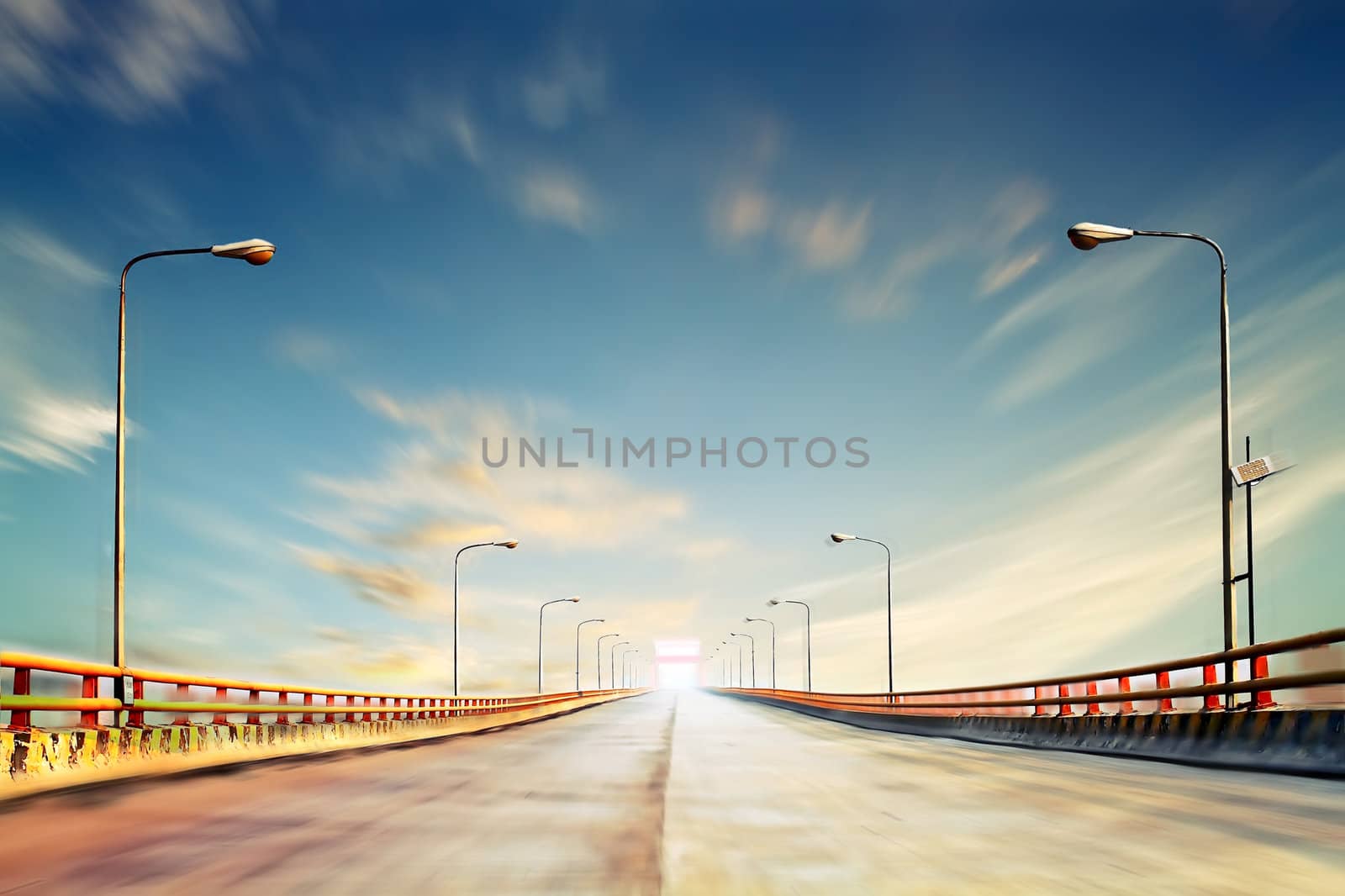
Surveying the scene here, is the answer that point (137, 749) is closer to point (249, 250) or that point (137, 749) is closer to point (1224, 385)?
point (249, 250)

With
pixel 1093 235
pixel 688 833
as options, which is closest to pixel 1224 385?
pixel 1093 235

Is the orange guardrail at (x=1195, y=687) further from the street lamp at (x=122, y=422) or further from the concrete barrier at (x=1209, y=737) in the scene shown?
the street lamp at (x=122, y=422)

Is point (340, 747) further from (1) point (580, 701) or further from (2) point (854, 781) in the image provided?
(1) point (580, 701)

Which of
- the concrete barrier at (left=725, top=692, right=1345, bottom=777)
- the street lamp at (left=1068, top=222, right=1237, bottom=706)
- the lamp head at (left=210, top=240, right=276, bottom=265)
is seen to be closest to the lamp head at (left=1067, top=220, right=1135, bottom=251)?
the street lamp at (left=1068, top=222, right=1237, bottom=706)

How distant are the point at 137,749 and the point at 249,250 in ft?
30.5

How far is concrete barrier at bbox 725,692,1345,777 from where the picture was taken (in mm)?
12625

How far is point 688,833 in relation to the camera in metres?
8.27

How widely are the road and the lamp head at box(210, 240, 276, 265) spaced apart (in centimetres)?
1015

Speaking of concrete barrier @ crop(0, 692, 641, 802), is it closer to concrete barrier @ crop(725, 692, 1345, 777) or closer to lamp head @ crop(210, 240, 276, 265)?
lamp head @ crop(210, 240, 276, 265)

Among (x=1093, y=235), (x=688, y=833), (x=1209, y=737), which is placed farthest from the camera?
(x=1093, y=235)

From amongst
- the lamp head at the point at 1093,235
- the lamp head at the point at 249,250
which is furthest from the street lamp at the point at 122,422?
the lamp head at the point at 1093,235

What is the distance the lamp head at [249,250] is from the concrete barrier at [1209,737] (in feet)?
52.8

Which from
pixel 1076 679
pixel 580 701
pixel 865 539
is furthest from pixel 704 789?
pixel 580 701

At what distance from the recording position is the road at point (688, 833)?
618 cm
